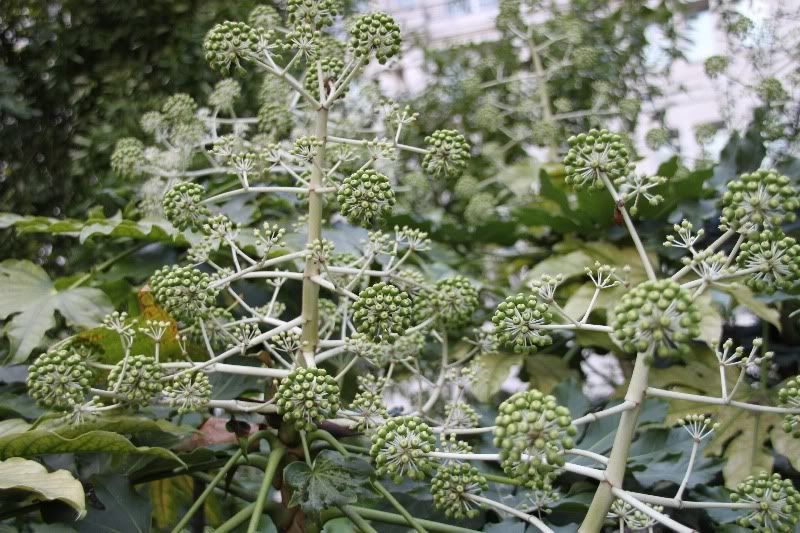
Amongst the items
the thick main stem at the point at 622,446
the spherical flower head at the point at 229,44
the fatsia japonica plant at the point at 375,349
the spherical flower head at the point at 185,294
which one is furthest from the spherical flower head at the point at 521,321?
the spherical flower head at the point at 229,44

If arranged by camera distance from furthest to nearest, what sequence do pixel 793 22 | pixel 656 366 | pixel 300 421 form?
pixel 793 22 < pixel 656 366 < pixel 300 421

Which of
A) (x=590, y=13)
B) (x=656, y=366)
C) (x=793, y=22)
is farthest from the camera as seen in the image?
(x=590, y=13)

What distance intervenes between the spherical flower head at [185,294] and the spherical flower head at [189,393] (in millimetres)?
79

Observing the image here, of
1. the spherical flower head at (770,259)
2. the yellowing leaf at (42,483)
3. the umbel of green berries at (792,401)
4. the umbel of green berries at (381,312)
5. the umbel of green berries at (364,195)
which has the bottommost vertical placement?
the yellowing leaf at (42,483)

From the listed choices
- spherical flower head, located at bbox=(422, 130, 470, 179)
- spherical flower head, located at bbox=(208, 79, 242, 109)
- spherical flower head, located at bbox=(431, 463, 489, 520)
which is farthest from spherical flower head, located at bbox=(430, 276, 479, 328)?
spherical flower head, located at bbox=(208, 79, 242, 109)

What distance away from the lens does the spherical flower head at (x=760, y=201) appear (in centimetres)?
81

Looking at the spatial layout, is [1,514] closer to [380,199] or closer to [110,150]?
[380,199]

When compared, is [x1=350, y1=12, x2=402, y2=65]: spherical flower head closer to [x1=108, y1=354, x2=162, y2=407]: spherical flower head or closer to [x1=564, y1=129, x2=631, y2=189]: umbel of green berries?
[x1=564, y1=129, x2=631, y2=189]: umbel of green berries

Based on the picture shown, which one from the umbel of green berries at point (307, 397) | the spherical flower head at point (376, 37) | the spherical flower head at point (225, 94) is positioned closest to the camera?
the umbel of green berries at point (307, 397)

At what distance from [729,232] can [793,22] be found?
173 cm

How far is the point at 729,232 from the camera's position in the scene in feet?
2.69

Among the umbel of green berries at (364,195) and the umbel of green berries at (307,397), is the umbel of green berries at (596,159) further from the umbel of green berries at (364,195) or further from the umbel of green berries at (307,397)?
the umbel of green berries at (307,397)

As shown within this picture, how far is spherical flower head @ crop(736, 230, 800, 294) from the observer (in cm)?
83

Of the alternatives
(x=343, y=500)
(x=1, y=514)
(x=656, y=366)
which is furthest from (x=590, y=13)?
(x=1, y=514)
